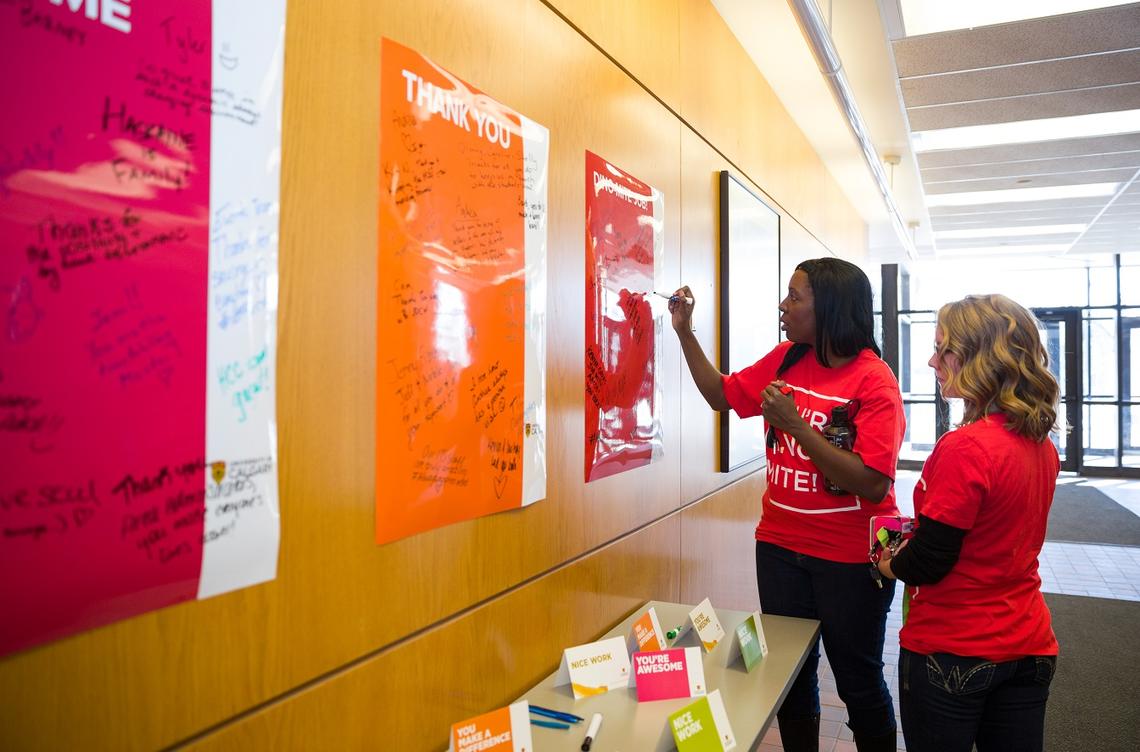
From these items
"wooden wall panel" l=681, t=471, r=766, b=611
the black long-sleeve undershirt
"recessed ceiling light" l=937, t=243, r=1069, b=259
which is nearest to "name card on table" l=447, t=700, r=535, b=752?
the black long-sleeve undershirt

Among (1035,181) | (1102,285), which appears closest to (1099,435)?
(1102,285)

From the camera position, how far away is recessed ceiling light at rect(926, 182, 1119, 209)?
6.09 metres

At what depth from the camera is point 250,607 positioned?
3.23 feet

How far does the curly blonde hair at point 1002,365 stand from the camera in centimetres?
153

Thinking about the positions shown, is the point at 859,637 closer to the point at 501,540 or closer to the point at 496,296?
the point at 501,540

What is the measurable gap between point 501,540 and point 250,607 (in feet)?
2.04

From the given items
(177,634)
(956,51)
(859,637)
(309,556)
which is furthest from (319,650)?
(956,51)

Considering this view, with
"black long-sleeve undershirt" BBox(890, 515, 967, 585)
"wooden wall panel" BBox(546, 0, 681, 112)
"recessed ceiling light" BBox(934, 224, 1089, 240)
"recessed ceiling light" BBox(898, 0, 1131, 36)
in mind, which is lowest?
"black long-sleeve undershirt" BBox(890, 515, 967, 585)

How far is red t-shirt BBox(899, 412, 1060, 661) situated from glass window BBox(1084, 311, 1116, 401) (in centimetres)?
1070

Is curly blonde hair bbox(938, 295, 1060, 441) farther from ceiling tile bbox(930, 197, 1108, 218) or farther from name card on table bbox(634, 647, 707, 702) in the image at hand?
ceiling tile bbox(930, 197, 1108, 218)

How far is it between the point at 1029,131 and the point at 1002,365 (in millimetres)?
4019

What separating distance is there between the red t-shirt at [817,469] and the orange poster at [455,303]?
76 centimetres

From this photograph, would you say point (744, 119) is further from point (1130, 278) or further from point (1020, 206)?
point (1130, 278)

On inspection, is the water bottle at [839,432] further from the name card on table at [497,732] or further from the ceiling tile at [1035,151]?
the ceiling tile at [1035,151]
